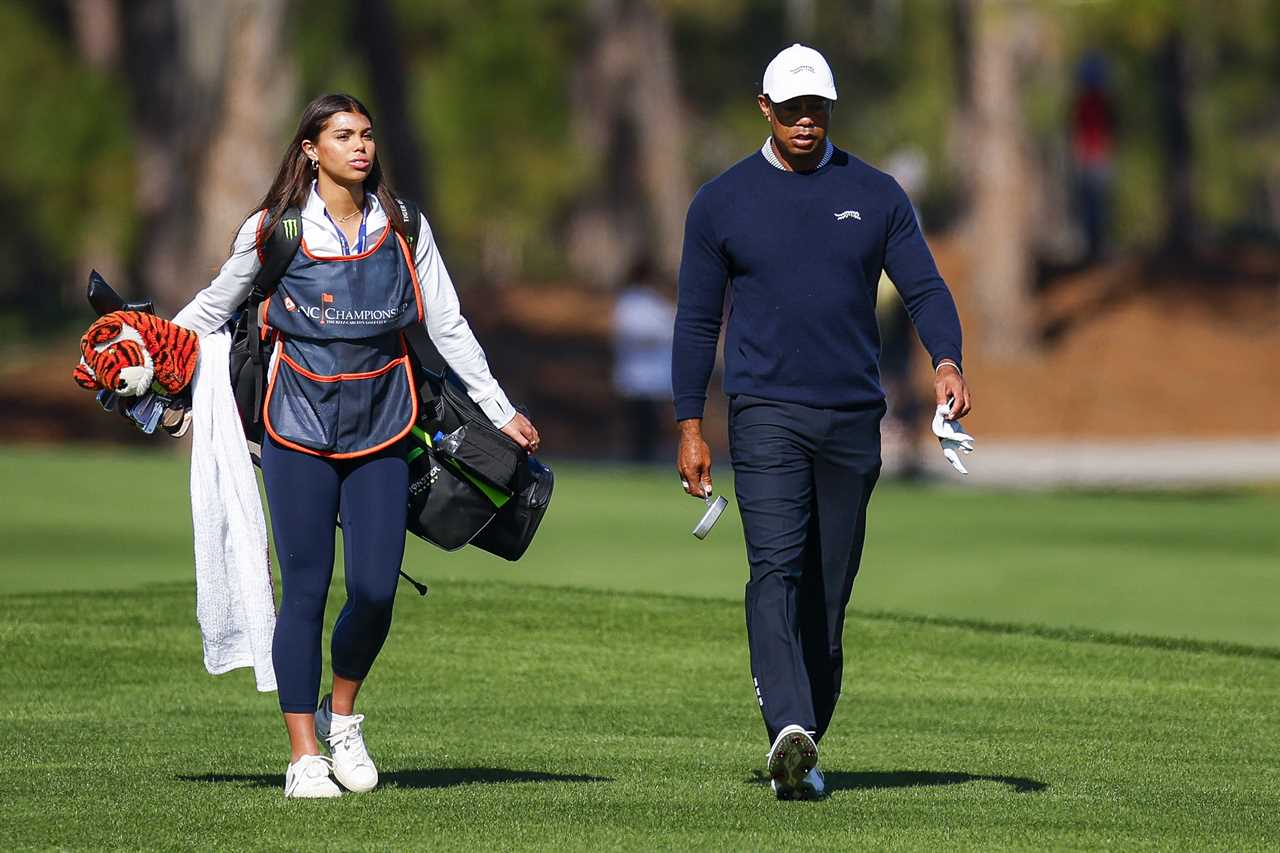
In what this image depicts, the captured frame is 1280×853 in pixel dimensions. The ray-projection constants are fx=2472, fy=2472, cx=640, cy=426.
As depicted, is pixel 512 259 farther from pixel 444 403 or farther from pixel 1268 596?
pixel 444 403

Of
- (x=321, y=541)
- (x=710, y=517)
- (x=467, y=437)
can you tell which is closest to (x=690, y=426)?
(x=710, y=517)

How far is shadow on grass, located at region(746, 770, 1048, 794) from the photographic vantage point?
8.09 m

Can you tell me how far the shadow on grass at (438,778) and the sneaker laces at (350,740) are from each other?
22cm

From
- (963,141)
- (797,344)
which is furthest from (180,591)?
(963,141)

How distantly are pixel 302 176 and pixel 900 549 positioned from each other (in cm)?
1021

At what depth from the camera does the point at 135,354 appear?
743 centimetres

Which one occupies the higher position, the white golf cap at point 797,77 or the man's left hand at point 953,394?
the white golf cap at point 797,77

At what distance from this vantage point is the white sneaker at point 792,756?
24.4 feet

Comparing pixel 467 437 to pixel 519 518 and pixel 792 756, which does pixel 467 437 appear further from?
pixel 792 756

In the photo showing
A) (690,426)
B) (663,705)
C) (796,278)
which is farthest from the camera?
(663,705)

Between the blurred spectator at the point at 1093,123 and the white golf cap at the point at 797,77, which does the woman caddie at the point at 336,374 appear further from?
the blurred spectator at the point at 1093,123

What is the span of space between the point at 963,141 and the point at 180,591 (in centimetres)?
2103

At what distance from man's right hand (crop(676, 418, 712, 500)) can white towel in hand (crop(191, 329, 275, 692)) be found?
1.34 meters

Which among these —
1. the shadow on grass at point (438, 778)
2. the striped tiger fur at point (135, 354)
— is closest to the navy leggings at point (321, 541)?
the striped tiger fur at point (135, 354)
